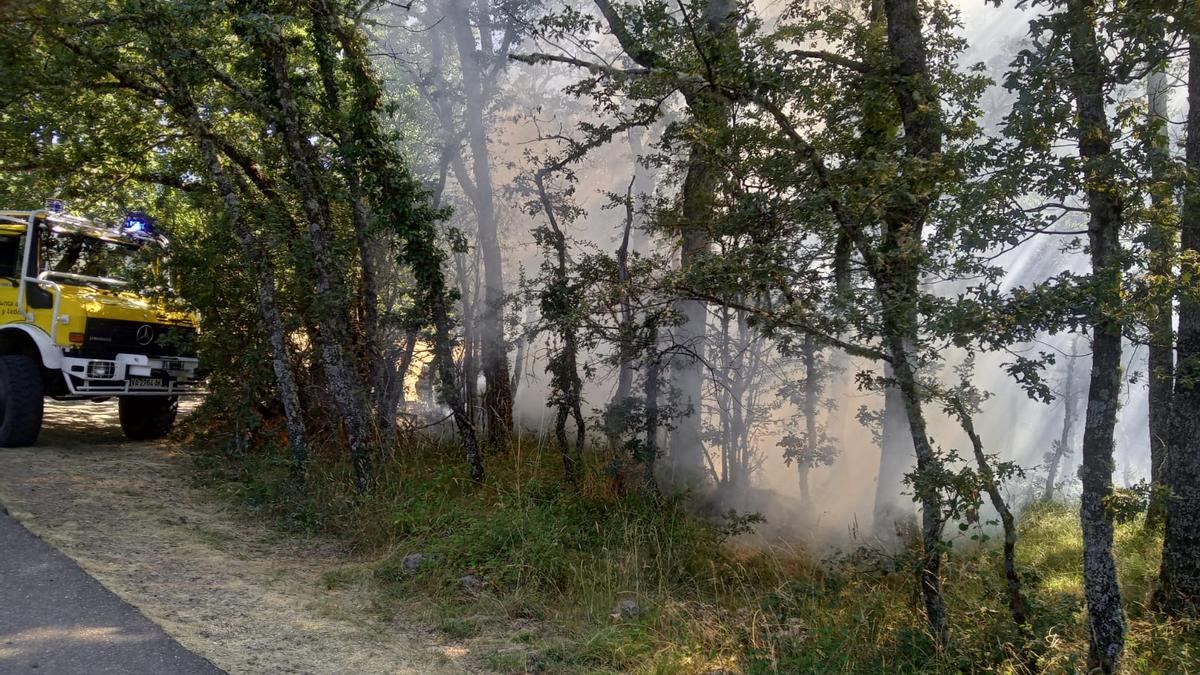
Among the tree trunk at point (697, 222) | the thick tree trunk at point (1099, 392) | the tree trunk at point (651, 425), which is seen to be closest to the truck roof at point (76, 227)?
the tree trunk at point (651, 425)

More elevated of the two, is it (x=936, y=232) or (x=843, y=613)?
(x=936, y=232)

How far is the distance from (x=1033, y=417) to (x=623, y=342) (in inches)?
482

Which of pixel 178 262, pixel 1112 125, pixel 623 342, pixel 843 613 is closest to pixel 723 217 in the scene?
pixel 623 342

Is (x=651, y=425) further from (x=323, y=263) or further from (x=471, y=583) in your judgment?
(x=323, y=263)

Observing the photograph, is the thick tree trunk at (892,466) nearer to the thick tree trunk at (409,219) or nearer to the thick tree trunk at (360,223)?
the thick tree trunk at (409,219)

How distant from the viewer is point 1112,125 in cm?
523

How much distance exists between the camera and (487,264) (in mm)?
11453

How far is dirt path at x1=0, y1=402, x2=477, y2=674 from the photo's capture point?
491 centimetres

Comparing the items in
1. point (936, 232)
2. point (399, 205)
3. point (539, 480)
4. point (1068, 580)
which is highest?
point (399, 205)

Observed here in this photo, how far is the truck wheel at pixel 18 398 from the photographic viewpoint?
348 inches

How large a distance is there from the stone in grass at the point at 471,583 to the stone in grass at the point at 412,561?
422mm

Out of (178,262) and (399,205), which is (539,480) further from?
(178,262)

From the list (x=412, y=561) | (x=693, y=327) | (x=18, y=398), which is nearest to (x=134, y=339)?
(x=18, y=398)

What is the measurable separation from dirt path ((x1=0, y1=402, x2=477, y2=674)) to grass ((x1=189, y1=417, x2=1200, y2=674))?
1.20 feet
